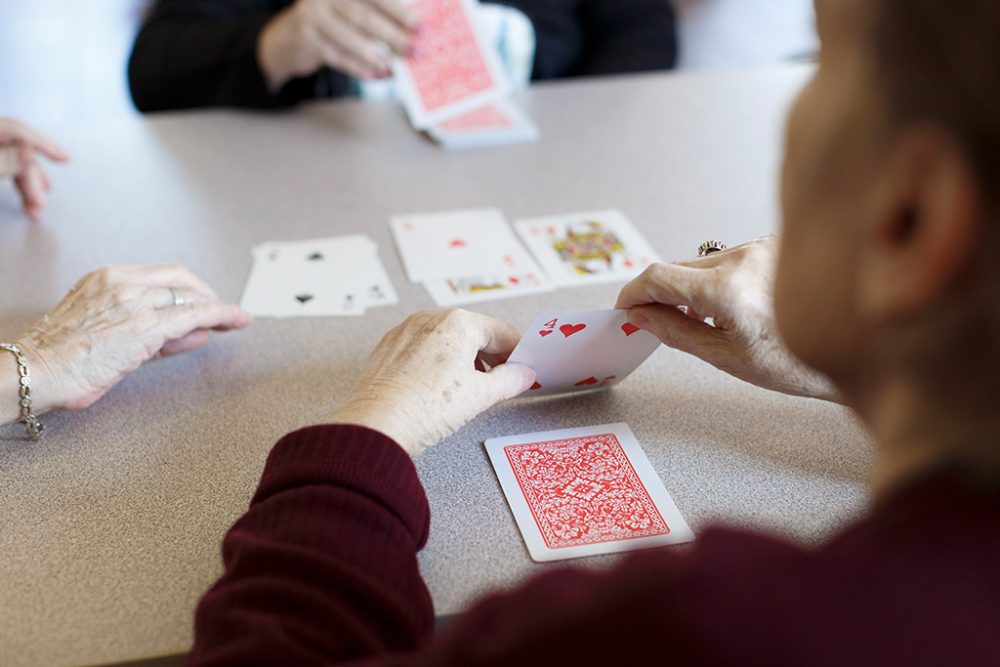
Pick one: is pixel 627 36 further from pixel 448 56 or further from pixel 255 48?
pixel 255 48

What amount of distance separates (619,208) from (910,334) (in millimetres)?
1151

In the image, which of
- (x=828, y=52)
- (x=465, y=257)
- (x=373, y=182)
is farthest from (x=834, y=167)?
(x=373, y=182)

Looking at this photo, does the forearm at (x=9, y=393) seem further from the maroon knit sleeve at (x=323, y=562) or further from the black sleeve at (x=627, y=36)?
the black sleeve at (x=627, y=36)

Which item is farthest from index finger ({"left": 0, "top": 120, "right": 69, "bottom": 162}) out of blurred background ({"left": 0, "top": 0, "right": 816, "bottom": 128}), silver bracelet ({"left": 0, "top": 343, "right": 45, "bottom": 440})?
blurred background ({"left": 0, "top": 0, "right": 816, "bottom": 128})

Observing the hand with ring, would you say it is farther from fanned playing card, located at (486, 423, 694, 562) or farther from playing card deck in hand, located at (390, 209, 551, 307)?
fanned playing card, located at (486, 423, 694, 562)

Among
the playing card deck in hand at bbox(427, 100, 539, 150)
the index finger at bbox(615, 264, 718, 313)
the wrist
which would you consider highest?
the index finger at bbox(615, 264, 718, 313)

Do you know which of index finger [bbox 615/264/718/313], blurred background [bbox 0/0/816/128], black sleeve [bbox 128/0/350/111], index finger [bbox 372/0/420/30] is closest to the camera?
index finger [bbox 615/264/718/313]

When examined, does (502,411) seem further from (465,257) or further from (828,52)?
(828,52)

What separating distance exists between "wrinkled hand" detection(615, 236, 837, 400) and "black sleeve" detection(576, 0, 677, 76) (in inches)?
54.4

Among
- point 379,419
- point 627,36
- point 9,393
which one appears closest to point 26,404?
point 9,393

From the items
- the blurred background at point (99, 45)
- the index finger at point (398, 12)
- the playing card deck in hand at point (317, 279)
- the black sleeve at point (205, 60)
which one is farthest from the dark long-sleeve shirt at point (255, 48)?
the blurred background at point (99, 45)

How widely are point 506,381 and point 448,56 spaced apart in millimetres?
1084

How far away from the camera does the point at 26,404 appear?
1124 mm

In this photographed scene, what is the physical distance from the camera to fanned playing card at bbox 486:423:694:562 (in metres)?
0.98
